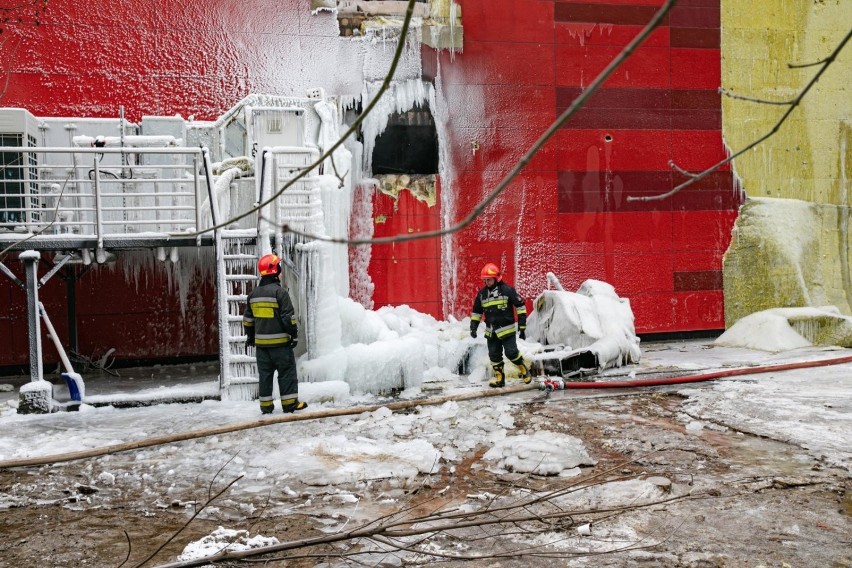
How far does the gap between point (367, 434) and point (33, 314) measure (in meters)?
4.51

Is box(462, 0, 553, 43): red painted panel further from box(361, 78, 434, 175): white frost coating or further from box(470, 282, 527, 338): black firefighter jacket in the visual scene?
box(470, 282, 527, 338): black firefighter jacket

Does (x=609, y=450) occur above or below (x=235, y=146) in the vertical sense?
below

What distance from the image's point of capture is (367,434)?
704 centimetres

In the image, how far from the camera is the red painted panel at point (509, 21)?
1286 cm

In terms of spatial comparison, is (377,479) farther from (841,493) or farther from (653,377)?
(653,377)

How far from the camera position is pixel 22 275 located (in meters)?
11.5

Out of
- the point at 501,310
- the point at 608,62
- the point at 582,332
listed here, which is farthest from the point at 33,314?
the point at 608,62

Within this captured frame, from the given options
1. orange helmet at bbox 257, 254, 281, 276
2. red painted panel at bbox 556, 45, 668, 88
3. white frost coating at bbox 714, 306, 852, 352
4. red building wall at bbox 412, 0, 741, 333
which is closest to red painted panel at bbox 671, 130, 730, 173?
red building wall at bbox 412, 0, 741, 333

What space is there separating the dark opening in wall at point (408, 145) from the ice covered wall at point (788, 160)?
19.7 feet

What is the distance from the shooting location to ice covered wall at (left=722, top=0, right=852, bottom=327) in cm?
1384

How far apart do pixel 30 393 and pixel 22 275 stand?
413cm

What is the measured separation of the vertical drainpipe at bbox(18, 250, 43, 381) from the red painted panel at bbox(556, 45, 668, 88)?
9.41 meters

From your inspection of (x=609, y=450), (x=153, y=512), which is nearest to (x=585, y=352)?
(x=609, y=450)

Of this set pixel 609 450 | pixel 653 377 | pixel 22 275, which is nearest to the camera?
pixel 609 450
